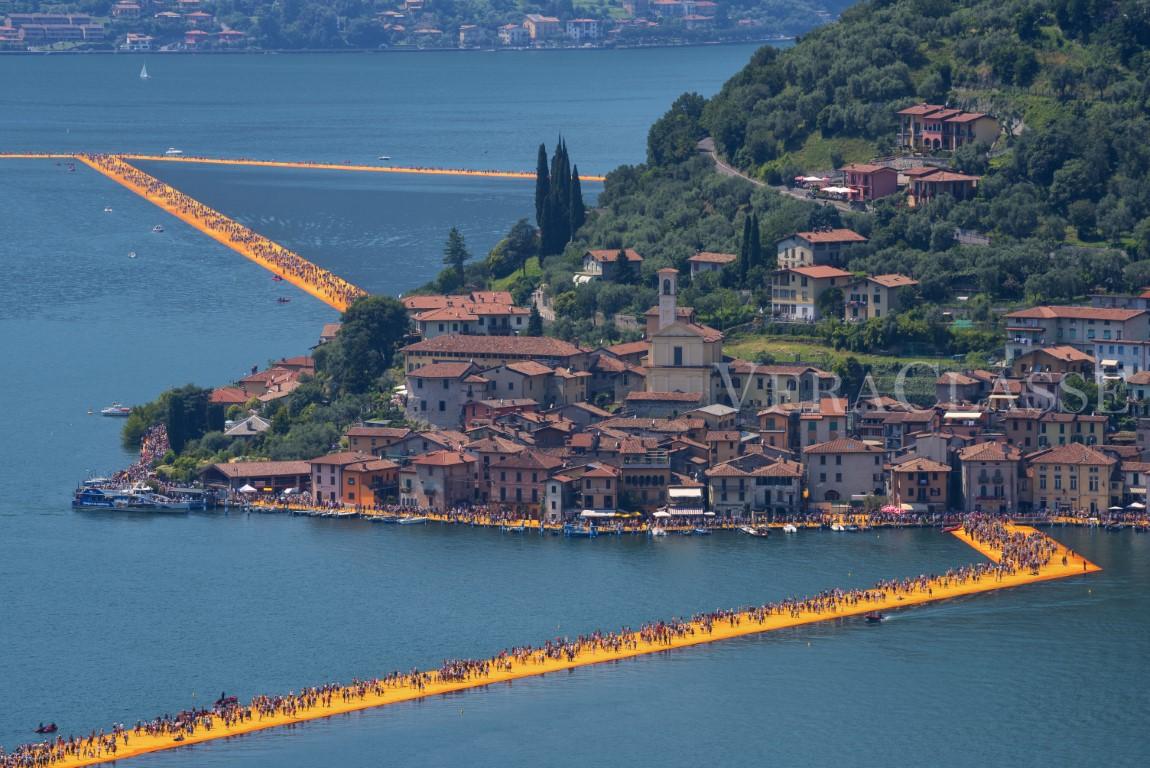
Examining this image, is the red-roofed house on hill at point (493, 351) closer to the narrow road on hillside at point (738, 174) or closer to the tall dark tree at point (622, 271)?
the tall dark tree at point (622, 271)

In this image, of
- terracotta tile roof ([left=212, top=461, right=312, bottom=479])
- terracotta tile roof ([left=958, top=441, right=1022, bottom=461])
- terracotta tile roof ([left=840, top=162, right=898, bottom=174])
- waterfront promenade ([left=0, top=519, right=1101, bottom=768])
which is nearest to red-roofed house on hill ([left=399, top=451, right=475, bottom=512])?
terracotta tile roof ([left=212, top=461, right=312, bottom=479])

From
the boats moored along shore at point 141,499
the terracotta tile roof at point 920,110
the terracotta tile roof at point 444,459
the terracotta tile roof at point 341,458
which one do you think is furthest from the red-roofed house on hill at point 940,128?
the boats moored along shore at point 141,499

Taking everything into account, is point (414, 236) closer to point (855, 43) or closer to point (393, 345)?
point (855, 43)

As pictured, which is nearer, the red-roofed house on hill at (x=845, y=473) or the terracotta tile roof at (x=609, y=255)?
the red-roofed house on hill at (x=845, y=473)

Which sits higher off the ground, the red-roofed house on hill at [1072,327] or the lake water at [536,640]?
the red-roofed house on hill at [1072,327]

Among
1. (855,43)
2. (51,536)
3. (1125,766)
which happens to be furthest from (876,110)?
(1125,766)
